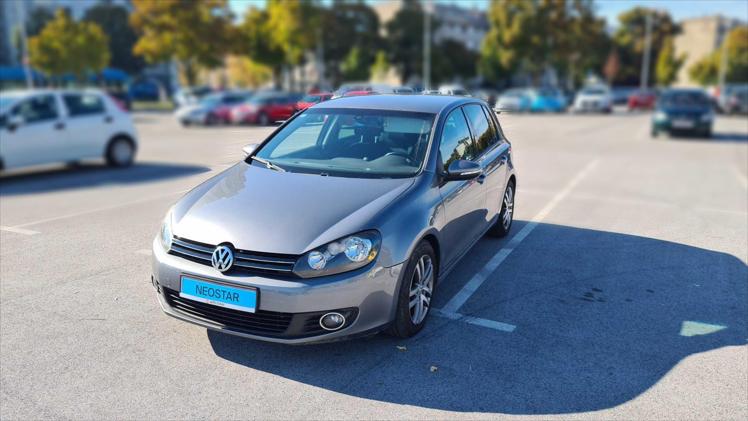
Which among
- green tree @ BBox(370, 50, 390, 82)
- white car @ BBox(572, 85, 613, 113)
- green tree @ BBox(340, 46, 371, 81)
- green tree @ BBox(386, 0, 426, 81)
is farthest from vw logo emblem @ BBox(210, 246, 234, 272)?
green tree @ BBox(386, 0, 426, 81)

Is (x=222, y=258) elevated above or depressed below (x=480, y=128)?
below

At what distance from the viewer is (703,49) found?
7881 cm

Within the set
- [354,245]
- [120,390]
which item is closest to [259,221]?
[354,245]

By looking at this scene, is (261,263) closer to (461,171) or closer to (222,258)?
(222,258)

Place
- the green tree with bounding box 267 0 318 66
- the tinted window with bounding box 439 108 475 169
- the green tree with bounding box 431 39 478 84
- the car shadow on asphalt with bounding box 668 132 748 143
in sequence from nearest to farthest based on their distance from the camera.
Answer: the tinted window with bounding box 439 108 475 169 < the car shadow on asphalt with bounding box 668 132 748 143 < the green tree with bounding box 267 0 318 66 < the green tree with bounding box 431 39 478 84

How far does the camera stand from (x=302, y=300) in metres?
3.39

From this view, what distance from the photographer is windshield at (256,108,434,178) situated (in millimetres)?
4473

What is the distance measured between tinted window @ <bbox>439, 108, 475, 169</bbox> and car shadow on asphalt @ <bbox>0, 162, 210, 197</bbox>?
6.35 m

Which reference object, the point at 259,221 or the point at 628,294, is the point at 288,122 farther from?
the point at 628,294

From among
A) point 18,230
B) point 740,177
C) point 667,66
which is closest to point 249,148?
point 18,230

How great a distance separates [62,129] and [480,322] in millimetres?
9820

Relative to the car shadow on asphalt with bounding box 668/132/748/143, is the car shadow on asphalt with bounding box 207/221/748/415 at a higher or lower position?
higher

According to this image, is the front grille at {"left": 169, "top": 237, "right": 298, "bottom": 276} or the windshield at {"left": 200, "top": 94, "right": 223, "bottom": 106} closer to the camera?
the front grille at {"left": 169, "top": 237, "right": 298, "bottom": 276}

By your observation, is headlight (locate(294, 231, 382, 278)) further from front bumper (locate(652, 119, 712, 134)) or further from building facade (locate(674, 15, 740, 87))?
building facade (locate(674, 15, 740, 87))
